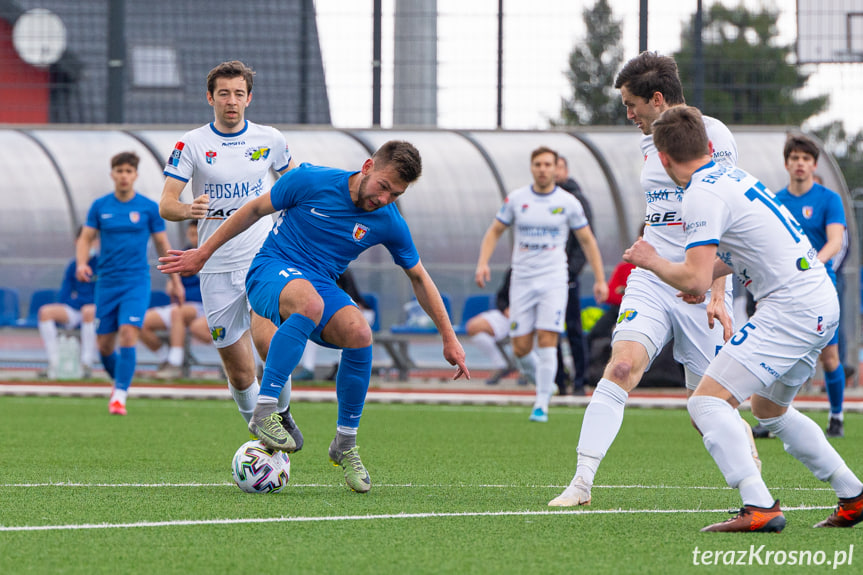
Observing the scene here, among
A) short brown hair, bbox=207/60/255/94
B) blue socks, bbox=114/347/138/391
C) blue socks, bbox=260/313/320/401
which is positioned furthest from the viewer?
blue socks, bbox=114/347/138/391

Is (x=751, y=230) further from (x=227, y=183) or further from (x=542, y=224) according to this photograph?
(x=542, y=224)

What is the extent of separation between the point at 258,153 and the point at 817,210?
167 inches

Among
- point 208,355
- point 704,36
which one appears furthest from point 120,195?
point 704,36

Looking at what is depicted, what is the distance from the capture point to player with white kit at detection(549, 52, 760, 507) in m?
5.64

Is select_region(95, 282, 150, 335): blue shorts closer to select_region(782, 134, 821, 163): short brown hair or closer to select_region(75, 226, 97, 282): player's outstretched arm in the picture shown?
select_region(75, 226, 97, 282): player's outstretched arm

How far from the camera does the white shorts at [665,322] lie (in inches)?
229

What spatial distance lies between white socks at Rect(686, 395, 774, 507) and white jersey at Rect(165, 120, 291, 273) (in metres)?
3.52

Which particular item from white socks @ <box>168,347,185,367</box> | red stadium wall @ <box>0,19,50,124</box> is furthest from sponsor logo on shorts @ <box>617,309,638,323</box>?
red stadium wall @ <box>0,19,50,124</box>

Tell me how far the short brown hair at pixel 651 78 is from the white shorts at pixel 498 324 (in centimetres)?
951

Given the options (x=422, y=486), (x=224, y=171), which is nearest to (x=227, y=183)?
(x=224, y=171)

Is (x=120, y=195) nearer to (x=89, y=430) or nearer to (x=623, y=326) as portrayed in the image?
(x=89, y=430)

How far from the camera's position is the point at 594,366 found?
14.5 metres

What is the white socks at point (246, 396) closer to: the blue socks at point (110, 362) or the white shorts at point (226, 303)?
the white shorts at point (226, 303)

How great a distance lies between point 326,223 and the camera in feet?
19.8
